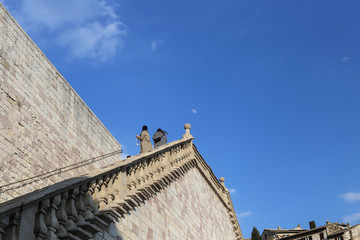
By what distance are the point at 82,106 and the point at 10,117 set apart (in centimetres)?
517

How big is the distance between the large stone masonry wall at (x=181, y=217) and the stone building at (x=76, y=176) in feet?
0.09

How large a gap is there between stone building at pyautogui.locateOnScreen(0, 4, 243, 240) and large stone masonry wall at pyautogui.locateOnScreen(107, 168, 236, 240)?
0.03m

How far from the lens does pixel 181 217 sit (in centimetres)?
1214

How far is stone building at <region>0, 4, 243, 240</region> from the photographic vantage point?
18.8ft

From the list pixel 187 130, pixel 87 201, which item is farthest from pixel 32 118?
pixel 87 201

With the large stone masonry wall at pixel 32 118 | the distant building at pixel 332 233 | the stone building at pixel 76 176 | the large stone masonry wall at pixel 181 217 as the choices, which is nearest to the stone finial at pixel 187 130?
the stone building at pixel 76 176

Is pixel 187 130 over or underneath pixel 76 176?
over

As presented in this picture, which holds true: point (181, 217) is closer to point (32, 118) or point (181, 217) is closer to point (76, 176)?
point (32, 118)

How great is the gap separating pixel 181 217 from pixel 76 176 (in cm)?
608

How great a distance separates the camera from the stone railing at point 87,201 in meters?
4.89

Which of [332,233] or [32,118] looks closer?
[32,118]

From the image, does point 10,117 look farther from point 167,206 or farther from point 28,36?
point 167,206

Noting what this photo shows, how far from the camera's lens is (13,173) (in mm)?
11539

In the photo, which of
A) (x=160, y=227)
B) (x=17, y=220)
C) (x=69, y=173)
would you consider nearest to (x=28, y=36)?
(x=69, y=173)
